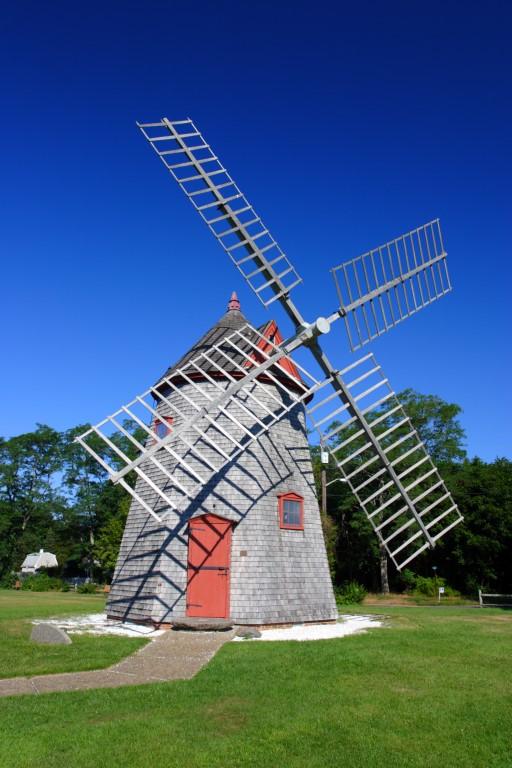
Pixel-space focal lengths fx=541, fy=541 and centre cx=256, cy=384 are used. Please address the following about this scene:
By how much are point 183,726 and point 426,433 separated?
33.0m

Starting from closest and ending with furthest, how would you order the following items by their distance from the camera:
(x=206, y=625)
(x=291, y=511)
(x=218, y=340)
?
(x=206, y=625) → (x=291, y=511) → (x=218, y=340)

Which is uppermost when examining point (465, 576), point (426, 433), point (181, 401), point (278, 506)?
point (426, 433)

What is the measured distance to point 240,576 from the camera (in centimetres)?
1105

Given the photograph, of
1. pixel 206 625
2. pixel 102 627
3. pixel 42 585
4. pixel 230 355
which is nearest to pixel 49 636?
pixel 102 627

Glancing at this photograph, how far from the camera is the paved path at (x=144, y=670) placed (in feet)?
21.1

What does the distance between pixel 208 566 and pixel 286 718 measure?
593cm

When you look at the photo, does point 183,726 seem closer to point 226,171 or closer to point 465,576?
point 226,171

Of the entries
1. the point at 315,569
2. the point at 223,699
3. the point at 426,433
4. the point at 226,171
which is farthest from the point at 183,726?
the point at 426,433

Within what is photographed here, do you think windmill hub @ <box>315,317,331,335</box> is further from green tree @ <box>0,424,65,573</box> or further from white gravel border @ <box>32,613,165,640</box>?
green tree @ <box>0,424,65,573</box>

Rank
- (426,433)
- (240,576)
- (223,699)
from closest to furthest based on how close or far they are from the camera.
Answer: (223,699)
(240,576)
(426,433)

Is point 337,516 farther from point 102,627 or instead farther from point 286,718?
point 286,718

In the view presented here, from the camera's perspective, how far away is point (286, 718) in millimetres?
5387

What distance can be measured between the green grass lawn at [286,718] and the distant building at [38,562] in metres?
51.3

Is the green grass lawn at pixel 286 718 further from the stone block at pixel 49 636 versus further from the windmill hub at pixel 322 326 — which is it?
the windmill hub at pixel 322 326
